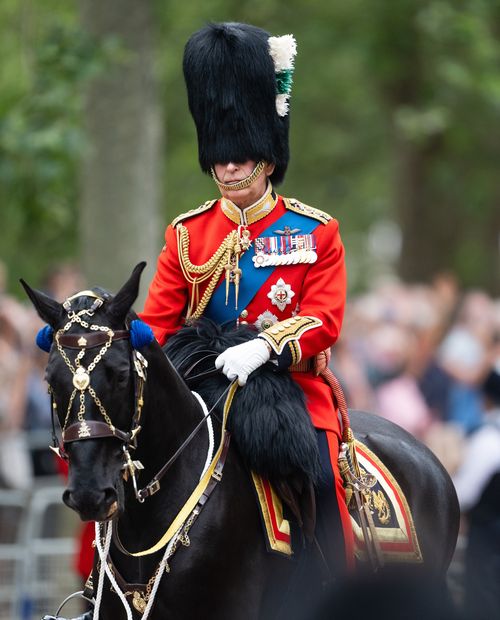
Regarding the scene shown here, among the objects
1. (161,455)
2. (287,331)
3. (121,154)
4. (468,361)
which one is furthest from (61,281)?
(161,455)

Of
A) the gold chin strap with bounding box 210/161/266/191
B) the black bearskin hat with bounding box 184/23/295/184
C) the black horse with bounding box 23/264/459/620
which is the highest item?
the black bearskin hat with bounding box 184/23/295/184

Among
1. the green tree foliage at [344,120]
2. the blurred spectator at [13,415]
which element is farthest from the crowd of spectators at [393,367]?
the green tree foliage at [344,120]

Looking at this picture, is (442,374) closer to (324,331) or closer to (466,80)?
(466,80)

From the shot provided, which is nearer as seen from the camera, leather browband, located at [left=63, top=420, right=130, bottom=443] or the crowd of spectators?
leather browband, located at [left=63, top=420, right=130, bottom=443]

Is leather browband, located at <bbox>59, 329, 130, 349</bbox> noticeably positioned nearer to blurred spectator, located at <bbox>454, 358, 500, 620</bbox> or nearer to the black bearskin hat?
the black bearskin hat

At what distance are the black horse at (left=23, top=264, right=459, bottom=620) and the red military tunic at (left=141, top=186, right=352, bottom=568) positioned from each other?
31 centimetres

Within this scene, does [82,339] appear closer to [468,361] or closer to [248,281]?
[248,281]

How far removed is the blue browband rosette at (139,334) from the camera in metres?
5.00

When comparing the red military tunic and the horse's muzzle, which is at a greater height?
the red military tunic

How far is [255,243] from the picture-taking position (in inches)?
230

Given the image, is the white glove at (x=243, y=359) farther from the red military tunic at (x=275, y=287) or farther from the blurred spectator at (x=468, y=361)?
the blurred spectator at (x=468, y=361)

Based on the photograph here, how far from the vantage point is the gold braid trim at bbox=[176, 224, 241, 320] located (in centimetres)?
A: 581

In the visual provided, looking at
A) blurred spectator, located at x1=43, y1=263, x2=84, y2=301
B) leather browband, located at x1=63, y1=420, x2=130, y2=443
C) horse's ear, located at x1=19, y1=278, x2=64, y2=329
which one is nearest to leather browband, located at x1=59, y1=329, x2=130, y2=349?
horse's ear, located at x1=19, y1=278, x2=64, y2=329

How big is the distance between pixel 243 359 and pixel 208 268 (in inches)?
21.5
